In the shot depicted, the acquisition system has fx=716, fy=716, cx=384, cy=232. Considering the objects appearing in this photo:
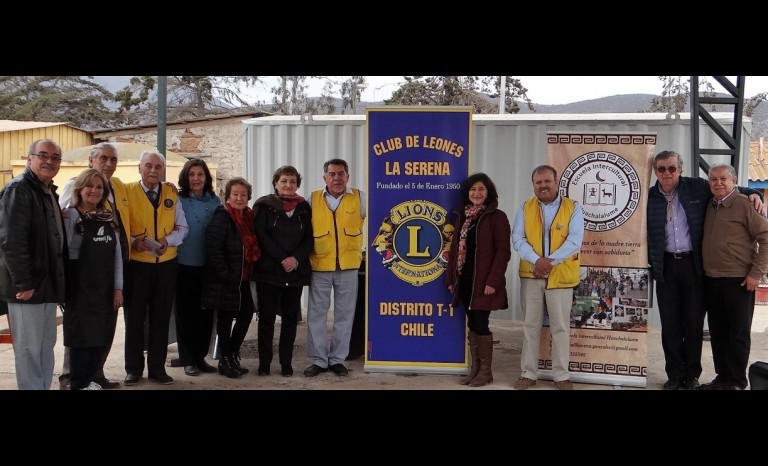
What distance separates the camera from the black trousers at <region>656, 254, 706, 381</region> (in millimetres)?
5520

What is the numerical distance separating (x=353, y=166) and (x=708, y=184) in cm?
438

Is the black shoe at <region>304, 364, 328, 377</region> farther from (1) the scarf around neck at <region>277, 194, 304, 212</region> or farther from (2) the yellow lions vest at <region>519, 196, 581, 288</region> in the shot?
(2) the yellow lions vest at <region>519, 196, 581, 288</region>

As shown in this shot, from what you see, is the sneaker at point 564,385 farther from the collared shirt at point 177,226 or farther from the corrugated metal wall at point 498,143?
the collared shirt at point 177,226

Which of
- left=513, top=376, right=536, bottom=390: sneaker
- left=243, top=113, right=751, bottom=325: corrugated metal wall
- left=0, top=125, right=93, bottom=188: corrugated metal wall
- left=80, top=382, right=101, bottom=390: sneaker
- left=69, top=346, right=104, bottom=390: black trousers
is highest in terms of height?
left=0, top=125, right=93, bottom=188: corrugated metal wall

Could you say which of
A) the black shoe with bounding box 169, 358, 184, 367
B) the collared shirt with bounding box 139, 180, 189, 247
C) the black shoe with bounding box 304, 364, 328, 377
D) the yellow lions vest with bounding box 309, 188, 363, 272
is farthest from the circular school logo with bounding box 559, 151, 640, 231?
the black shoe with bounding box 169, 358, 184, 367

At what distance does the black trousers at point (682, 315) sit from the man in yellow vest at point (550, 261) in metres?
0.73

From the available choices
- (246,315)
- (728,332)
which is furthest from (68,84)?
(728,332)

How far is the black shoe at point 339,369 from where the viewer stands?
6.10 m

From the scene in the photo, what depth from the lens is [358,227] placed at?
6023 millimetres

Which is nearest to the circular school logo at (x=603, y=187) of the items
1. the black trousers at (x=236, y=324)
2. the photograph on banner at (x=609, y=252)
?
the photograph on banner at (x=609, y=252)

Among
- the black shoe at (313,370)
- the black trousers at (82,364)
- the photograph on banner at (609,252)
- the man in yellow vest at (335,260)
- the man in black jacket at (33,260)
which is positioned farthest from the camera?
the black shoe at (313,370)

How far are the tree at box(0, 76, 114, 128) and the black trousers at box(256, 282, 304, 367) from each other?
2660 centimetres

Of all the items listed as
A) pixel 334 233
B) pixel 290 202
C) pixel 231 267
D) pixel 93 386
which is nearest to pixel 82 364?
pixel 93 386

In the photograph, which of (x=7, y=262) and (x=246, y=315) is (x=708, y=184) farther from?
(x=7, y=262)
